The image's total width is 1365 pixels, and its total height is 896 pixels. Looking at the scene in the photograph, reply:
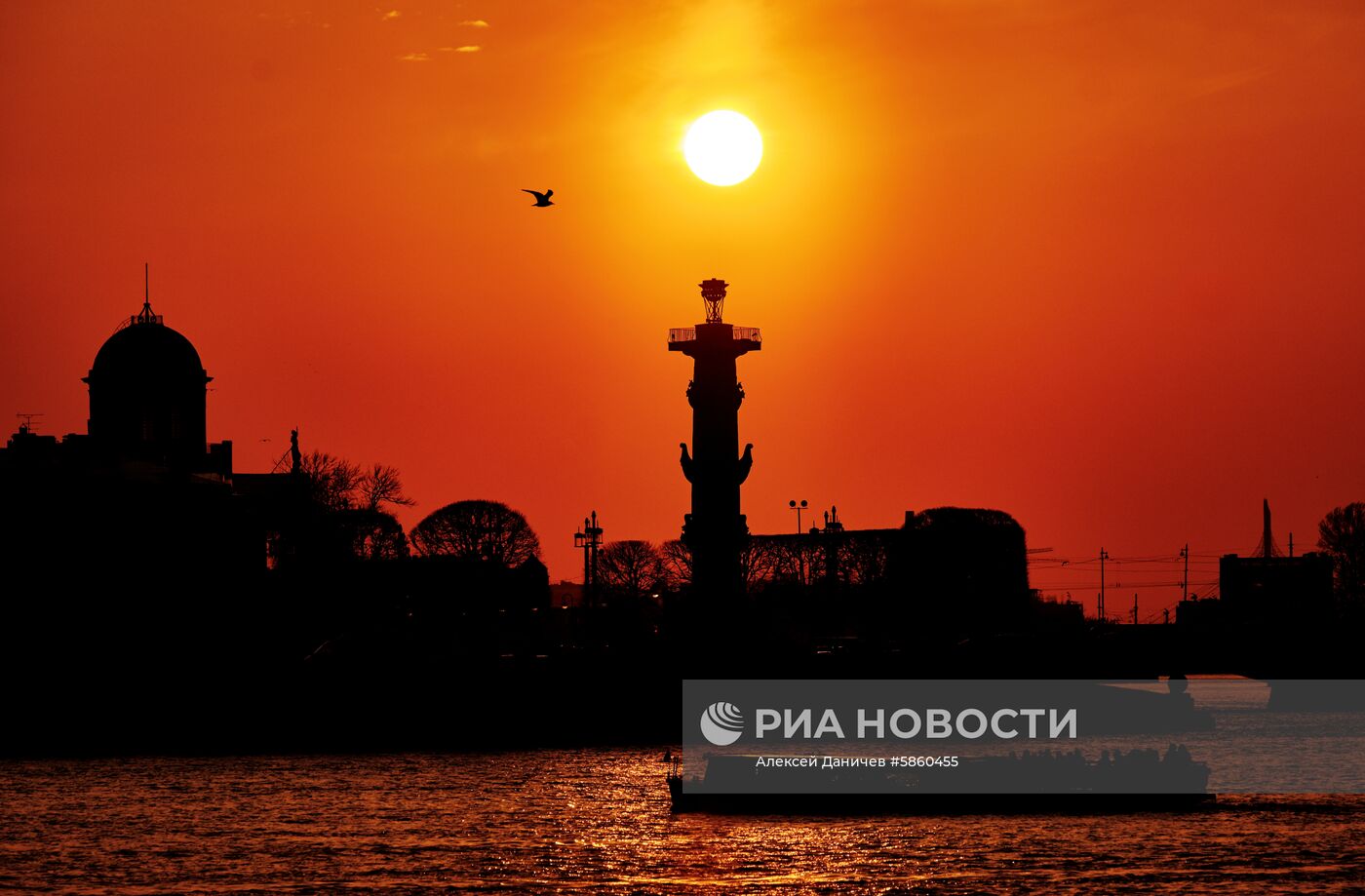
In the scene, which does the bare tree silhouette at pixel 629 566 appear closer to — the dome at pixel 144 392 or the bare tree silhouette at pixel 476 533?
the bare tree silhouette at pixel 476 533

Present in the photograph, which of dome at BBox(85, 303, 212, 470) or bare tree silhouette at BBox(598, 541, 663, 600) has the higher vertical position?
dome at BBox(85, 303, 212, 470)

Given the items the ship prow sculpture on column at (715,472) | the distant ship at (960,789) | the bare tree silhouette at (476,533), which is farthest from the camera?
the bare tree silhouette at (476,533)

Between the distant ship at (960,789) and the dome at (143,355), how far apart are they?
74.0 m

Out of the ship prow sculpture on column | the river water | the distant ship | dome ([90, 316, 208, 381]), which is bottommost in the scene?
the river water

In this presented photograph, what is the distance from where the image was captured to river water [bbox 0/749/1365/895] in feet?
170

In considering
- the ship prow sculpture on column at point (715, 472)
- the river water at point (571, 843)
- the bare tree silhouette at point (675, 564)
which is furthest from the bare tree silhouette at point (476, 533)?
the river water at point (571, 843)

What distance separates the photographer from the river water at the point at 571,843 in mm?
51719

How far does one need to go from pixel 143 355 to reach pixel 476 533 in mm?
37371

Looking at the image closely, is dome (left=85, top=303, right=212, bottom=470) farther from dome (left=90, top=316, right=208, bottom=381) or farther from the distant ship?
the distant ship

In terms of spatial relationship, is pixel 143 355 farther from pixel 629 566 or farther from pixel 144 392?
pixel 629 566

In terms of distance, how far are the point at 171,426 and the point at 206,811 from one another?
71.1 meters

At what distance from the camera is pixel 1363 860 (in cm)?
5538

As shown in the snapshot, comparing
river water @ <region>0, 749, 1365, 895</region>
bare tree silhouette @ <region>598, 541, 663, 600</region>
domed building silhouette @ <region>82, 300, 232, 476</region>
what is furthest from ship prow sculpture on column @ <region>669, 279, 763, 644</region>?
bare tree silhouette @ <region>598, 541, 663, 600</region>

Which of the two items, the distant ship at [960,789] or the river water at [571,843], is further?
the distant ship at [960,789]
